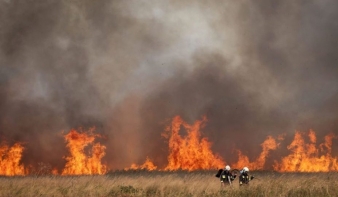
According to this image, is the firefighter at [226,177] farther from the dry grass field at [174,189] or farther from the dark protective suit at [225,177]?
the dry grass field at [174,189]

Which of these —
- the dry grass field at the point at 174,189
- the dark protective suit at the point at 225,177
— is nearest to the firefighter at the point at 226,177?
the dark protective suit at the point at 225,177

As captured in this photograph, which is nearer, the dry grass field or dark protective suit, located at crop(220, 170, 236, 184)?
the dry grass field

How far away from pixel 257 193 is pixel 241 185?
6.76 ft

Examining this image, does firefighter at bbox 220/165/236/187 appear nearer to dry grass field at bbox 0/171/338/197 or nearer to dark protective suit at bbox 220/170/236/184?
dark protective suit at bbox 220/170/236/184

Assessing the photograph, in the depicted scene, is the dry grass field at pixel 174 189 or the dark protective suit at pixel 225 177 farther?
the dark protective suit at pixel 225 177

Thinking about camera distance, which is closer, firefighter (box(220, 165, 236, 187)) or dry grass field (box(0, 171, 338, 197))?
dry grass field (box(0, 171, 338, 197))

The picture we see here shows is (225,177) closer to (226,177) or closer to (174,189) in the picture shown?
(226,177)

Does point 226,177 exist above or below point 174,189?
above

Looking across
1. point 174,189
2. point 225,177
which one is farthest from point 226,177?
point 174,189

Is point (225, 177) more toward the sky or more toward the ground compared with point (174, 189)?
more toward the sky

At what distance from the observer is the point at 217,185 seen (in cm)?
2336

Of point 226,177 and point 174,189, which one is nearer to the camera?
point 174,189

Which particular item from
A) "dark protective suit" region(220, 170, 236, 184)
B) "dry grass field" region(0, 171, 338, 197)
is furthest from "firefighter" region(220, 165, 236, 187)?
"dry grass field" region(0, 171, 338, 197)

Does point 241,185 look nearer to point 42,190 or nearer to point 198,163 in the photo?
point 42,190
